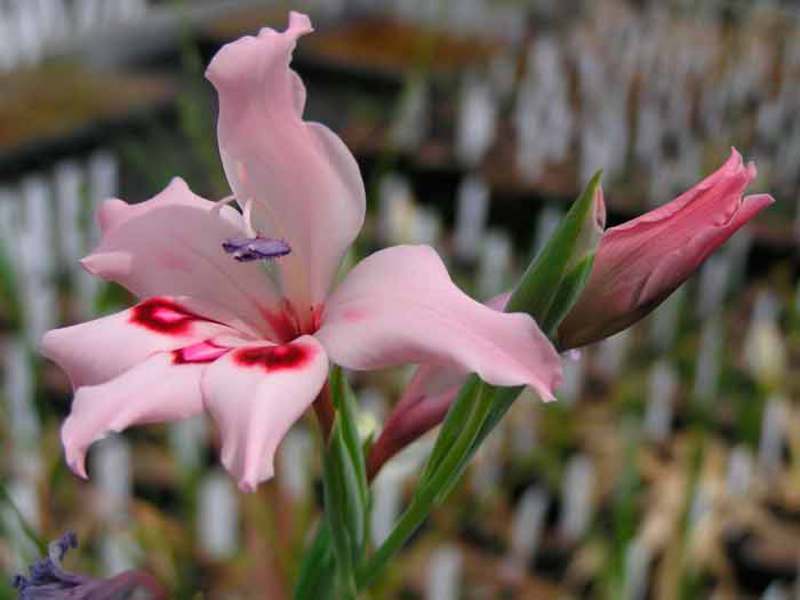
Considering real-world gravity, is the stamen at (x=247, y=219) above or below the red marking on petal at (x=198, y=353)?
above

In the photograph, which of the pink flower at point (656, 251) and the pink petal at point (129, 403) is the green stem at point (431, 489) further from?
the pink petal at point (129, 403)

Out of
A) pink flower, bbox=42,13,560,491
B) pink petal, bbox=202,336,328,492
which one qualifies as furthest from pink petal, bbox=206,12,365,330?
pink petal, bbox=202,336,328,492

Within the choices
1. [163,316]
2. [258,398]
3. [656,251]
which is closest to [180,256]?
[163,316]

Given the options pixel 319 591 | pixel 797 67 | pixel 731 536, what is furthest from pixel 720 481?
pixel 797 67

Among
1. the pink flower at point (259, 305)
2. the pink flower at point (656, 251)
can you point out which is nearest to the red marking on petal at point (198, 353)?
the pink flower at point (259, 305)

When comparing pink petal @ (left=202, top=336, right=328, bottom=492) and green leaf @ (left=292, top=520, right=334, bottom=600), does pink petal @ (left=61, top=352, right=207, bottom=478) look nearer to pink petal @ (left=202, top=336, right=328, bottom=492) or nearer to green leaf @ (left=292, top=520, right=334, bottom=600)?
pink petal @ (left=202, top=336, right=328, bottom=492)

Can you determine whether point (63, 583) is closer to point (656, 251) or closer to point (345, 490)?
point (345, 490)

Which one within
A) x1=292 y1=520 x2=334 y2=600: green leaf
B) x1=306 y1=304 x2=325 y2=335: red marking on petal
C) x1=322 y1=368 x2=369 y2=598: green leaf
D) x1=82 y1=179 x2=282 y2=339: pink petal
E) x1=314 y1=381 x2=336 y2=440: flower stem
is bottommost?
x1=292 y1=520 x2=334 y2=600: green leaf
